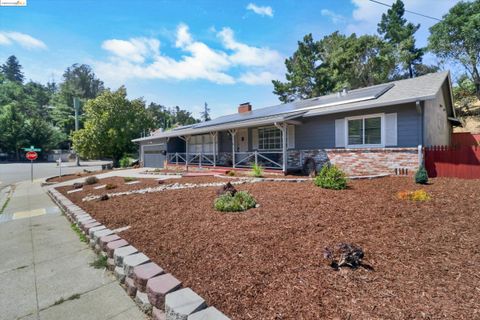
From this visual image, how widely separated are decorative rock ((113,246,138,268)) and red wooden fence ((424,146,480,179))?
32.4 feet

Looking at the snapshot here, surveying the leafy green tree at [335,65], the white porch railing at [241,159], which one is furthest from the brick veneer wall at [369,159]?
the leafy green tree at [335,65]

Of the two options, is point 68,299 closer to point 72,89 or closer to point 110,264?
point 110,264

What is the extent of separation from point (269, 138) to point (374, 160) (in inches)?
236

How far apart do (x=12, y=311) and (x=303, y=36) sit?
115 feet

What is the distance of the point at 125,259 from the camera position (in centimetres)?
328

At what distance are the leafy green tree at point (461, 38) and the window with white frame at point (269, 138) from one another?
2012 cm

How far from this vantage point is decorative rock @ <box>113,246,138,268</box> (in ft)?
11.1

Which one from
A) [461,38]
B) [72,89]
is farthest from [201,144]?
[72,89]

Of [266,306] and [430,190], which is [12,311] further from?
[430,190]

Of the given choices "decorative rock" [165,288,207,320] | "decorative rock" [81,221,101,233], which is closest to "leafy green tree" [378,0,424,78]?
"decorative rock" [81,221,101,233]

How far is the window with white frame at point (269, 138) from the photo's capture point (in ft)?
46.2

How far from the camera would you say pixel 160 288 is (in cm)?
254

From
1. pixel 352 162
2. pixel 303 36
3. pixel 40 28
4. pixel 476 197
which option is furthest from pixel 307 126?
pixel 303 36

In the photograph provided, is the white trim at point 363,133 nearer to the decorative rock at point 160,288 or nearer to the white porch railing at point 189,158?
the white porch railing at point 189,158
